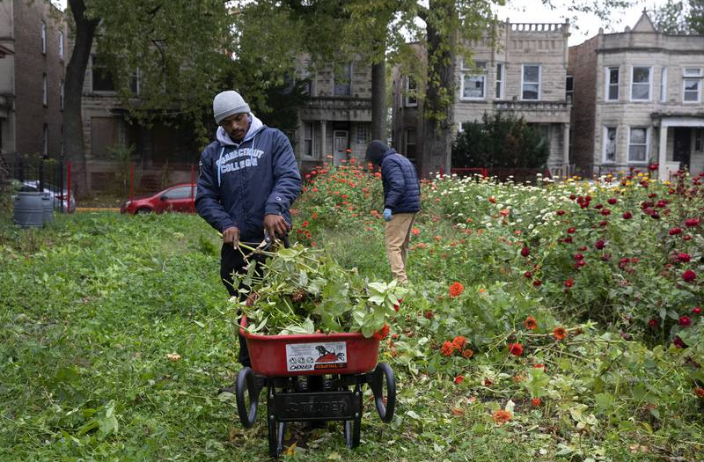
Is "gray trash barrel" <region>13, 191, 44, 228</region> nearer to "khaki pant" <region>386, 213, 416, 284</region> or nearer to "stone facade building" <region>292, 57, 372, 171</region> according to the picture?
"khaki pant" <region>386, 213, 416, 284</region>

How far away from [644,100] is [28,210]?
1325 inches

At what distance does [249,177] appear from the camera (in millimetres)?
5770

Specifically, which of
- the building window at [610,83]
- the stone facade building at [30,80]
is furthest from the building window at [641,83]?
the stone facade building at [30,80]

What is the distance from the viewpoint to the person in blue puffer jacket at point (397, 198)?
382 inches

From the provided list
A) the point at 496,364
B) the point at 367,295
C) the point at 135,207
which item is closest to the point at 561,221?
the point at 496,364

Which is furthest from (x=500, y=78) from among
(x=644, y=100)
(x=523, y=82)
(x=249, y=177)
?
(x=249, y=177)

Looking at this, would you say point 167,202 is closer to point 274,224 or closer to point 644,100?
point 274,224

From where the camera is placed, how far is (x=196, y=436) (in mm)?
5207

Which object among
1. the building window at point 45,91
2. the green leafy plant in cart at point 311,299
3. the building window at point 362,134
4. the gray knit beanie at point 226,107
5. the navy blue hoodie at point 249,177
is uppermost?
the building window at point 45,91

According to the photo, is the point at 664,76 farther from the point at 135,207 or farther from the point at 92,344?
the point at 92,344

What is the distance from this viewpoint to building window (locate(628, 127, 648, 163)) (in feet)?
136

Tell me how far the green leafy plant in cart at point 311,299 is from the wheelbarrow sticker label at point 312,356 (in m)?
0.12

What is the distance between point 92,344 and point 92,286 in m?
2.89

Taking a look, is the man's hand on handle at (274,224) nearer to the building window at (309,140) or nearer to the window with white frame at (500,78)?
the building window at (309,140)
